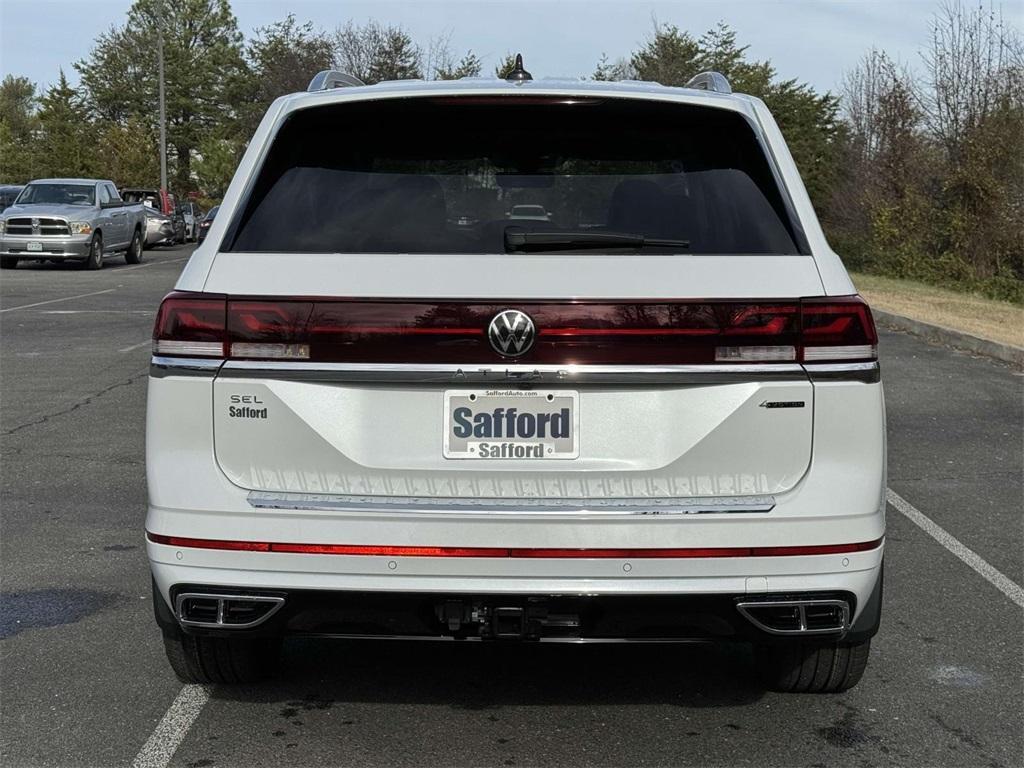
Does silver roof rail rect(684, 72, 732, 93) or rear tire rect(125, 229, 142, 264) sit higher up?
silver roof rail rect(684, 72, 732, 93)

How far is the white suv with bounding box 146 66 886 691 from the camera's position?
3.66 meters

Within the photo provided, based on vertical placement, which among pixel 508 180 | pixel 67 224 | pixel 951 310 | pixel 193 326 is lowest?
pixel 67 224

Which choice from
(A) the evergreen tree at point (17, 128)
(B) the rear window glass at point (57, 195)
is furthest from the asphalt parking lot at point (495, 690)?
(A) the evergreen tree at point (17, 128)

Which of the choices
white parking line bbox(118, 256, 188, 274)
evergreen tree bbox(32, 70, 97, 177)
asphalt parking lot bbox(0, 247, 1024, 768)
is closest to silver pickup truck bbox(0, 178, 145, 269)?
white parking line bbox(118, 256, 188, 274)

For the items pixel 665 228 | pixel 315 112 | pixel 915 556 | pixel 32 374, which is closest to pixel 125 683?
pixel 315 112

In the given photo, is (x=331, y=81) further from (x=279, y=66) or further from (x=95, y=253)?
(x=279, y=66)

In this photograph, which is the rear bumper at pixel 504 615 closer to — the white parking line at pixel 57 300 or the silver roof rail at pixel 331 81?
the silver roof rail at pixel 331 81

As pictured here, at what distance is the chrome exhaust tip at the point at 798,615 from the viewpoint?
3.74 meters

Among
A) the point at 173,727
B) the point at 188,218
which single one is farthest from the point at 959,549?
the point at 188,218

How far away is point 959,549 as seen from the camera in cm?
667

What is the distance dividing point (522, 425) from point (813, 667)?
1.42m

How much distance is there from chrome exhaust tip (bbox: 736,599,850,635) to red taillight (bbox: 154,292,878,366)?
648 mm

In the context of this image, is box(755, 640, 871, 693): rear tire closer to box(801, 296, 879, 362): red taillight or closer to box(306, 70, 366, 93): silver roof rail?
box(801, 296, 879, 362): red taillight

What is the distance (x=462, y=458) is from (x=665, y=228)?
90cm
